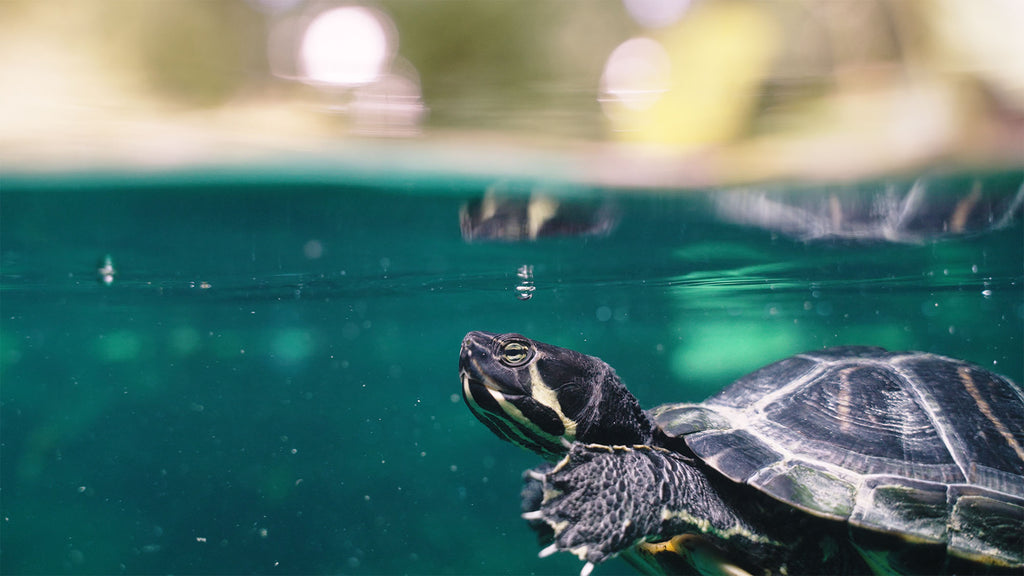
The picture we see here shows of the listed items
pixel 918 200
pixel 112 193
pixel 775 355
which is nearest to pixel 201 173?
pixel 112 193

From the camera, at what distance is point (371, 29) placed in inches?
98.1

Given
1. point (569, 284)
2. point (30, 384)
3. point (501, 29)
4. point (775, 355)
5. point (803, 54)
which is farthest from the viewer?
point (30, 384)

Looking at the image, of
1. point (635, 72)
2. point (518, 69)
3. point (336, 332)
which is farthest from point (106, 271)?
point (635, 72)

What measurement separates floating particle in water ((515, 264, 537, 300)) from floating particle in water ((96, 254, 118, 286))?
24.6 feet

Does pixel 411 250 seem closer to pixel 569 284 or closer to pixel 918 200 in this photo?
pixel 569 284

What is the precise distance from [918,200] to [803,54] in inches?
233

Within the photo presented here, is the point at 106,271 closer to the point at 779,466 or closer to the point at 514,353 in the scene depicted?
the point at 514,353

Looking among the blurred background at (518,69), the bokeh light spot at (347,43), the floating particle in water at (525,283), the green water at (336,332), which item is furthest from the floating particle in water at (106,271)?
the bokeh light spot at (347,43)

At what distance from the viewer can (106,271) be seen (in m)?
11.8

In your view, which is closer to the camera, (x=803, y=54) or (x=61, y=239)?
(x=803, y=54)

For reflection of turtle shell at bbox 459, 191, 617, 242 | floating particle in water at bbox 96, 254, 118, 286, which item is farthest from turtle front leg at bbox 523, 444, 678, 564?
floating particle in water at bbox 96, 254, 118, 286

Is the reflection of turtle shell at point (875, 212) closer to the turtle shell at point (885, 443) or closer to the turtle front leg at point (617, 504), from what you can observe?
the turtle shell at point (885, 443)

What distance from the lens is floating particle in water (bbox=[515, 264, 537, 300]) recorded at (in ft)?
38.1

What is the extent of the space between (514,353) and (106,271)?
1118cm
